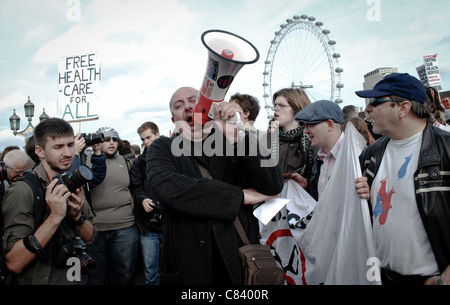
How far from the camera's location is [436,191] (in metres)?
1.52

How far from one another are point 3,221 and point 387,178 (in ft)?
7.69

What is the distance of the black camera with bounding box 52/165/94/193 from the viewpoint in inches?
71.7

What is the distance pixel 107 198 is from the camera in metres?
3.47

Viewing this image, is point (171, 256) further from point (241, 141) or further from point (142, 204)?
point (142, 204)

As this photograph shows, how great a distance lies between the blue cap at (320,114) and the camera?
7.78ft

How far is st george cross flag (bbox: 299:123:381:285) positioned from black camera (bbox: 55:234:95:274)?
4.83ft

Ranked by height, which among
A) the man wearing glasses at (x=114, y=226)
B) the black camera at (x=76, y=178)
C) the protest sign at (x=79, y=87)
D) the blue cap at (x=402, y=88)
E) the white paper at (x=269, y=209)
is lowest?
the man wearing glasses at (x=114, y=226)

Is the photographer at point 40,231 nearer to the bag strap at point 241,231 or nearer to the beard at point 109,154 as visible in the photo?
the bag strap at point 241,231

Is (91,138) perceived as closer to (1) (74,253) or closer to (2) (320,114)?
(1) (74,253)

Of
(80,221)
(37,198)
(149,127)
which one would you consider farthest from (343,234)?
(149,127)

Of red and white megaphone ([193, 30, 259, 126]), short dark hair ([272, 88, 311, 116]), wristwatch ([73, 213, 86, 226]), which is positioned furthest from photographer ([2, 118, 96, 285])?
short dark hair ([272, 88, 311, 116])

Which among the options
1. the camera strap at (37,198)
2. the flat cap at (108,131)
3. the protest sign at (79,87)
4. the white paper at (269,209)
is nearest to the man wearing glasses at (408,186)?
the white paper at (269,209)

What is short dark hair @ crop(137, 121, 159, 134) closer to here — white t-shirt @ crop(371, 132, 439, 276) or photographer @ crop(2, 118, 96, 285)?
photographer @ crop(2, 118, 96, 285)

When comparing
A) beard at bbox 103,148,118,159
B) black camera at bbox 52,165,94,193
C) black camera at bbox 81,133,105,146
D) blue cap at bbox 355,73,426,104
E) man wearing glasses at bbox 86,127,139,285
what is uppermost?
blue cap at bbox 355,73,426,104
